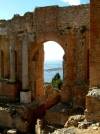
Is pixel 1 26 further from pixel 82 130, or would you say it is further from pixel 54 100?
pixel 82 130

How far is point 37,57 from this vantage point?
17812 millimetres

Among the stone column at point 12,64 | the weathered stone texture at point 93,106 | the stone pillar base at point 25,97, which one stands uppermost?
the stone column at point 12,64

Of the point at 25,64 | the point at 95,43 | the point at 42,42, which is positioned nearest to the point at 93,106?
the point at 95,43

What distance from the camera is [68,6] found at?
15469 millimetres

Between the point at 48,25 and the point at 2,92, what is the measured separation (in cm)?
503

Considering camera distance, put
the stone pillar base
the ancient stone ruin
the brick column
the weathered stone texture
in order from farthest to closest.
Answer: the stone pillar base → the ancient stone ruin → the brick column → the weathered stone texture

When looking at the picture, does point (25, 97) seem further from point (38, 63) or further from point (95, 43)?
point (95, 43)

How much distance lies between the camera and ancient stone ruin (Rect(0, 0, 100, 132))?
1505 cm

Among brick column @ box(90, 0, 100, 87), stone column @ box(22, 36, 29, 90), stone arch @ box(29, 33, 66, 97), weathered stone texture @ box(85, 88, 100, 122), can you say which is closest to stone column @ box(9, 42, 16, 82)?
stone column @ box(22, 36, 29, 90)

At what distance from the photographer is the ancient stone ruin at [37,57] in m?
15.0

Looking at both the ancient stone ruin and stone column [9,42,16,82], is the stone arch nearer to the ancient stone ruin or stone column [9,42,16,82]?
the ancient stone ruin

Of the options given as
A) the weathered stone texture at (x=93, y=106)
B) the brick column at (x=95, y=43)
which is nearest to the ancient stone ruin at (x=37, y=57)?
the brick column at (x=95, y=43)

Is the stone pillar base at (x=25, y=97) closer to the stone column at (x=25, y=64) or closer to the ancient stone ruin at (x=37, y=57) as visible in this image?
the ancient stone ruin at (x=37, y=57)

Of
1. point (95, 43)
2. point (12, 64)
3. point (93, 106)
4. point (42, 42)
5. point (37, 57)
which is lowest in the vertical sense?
point (93, 106)
